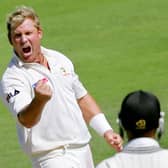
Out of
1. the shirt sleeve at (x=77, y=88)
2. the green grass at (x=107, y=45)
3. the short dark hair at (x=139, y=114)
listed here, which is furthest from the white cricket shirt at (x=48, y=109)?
the green grass at (x=107, y=45)

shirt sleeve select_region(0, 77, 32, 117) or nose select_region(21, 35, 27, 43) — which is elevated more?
nose select_region(21, 35, 27, 43)

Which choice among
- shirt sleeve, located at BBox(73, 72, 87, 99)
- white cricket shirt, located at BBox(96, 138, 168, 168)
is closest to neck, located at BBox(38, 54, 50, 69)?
shirt sleeve, located at BBox(73, 72, 87, 99)

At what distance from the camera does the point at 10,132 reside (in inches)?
468

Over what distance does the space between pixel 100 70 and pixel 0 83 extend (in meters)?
7.57

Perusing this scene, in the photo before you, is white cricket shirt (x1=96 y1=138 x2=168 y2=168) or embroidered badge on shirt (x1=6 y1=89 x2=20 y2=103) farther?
embroidered badge on shirt (x1=6 y1=89 x2=20 y2=103)

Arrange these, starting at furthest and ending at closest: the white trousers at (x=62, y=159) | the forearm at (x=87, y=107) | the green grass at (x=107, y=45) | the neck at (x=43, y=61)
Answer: the green grass at (x=107, y=45) → the forearm at (x=87, y=107) → the neck at (x=43, y=61) → the white trousers at (x=62, y=159)

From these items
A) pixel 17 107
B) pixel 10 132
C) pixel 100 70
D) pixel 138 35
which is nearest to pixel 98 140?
pixel 10 132

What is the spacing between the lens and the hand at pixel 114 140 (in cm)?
710

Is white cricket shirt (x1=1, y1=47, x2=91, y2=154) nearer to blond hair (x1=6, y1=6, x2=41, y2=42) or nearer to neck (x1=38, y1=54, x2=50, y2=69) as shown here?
neck (x1=38, y1=54, x2=50, y2=69)

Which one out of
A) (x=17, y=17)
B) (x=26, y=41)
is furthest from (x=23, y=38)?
(x=17, y=17)

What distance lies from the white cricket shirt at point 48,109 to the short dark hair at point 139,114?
2283mm

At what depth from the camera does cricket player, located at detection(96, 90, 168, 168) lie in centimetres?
465

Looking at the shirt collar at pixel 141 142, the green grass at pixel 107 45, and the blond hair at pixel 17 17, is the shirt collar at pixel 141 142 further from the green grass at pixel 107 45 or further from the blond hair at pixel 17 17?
the green grass at pixel 107 45

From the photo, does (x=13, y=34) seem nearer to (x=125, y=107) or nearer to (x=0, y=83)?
(x=0, y=83)
